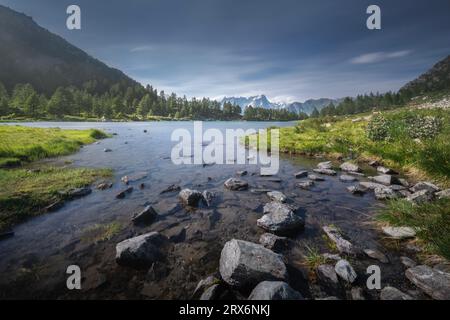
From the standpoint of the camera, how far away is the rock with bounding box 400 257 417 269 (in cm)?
539

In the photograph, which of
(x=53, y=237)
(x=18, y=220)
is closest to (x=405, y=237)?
(x=53, y=237)

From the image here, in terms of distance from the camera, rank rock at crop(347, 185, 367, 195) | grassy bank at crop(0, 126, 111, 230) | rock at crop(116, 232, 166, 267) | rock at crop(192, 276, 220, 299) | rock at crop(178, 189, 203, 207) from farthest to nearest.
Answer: rock at crop(347, 185, 367, 195) → rock at crop(178, 189, 203, 207) → grassy bank at crop(0, 126, 111, 230) → rock at crop(116, 232, 166, 267) → rock at crop(192, 276, 220, 299)

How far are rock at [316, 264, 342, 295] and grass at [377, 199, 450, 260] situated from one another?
9.67 feet

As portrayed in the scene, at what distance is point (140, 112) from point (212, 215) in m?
160

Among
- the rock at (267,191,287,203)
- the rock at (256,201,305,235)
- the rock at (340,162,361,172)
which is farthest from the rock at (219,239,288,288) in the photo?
the rock at (340,162,361,172)

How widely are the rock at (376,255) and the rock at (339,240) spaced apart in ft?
1.37

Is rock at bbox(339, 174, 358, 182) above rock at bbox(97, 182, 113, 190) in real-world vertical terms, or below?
above

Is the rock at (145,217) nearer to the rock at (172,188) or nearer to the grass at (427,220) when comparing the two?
the rock at (172,188)

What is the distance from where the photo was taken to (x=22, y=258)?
593cm

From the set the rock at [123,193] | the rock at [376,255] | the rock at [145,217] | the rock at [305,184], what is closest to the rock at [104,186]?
the rock at [123,193]

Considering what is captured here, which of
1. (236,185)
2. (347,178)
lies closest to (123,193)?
(236,185)

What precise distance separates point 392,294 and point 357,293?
685mm

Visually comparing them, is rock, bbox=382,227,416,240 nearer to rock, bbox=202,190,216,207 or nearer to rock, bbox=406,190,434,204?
rock, bbox=406,190,434,204
